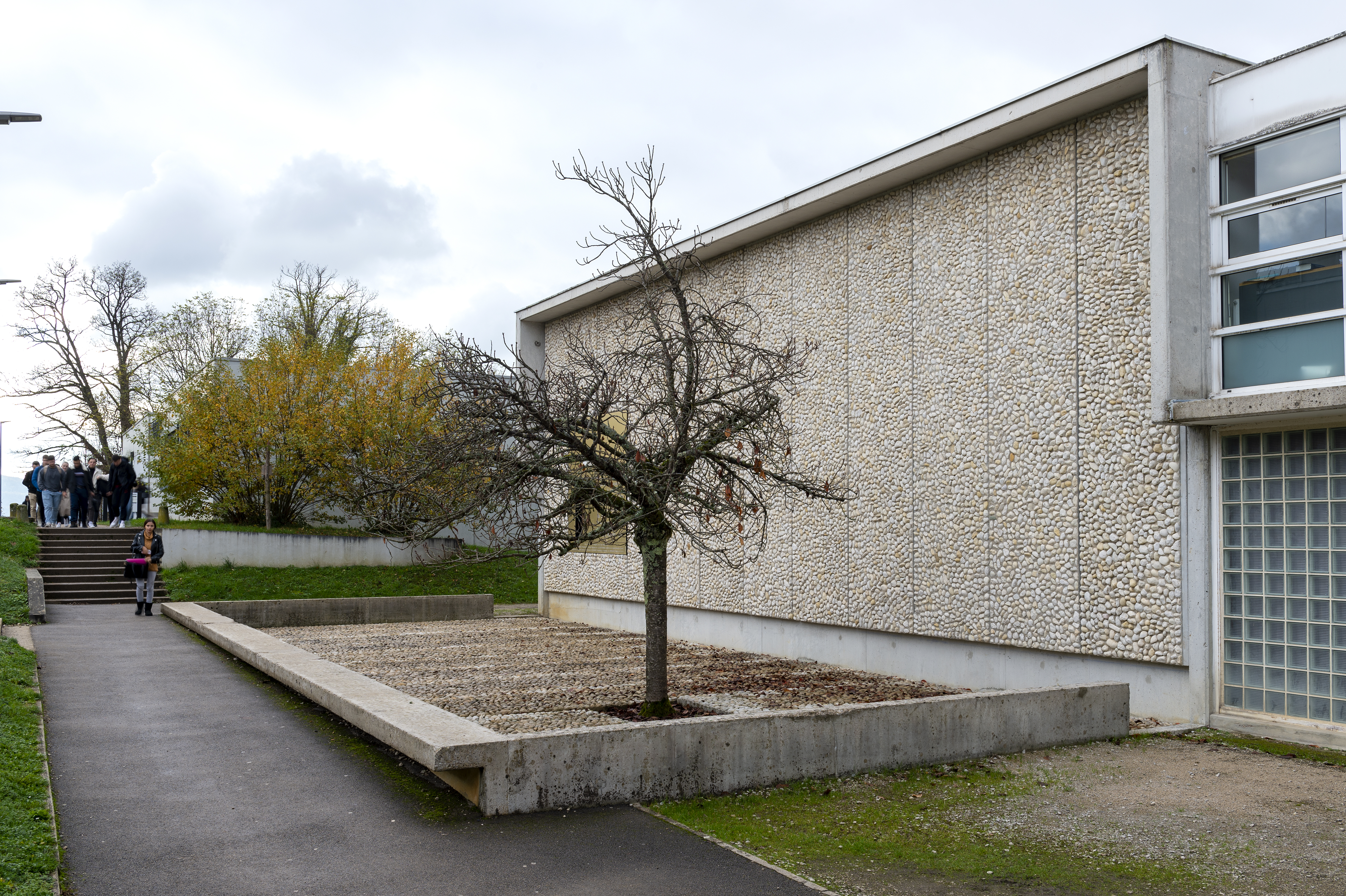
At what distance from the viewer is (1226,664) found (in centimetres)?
913

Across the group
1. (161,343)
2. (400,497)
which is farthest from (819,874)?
(161,343)

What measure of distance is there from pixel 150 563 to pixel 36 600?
1.84m

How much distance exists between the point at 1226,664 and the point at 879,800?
4262mm

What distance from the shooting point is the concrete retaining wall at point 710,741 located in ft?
20.4

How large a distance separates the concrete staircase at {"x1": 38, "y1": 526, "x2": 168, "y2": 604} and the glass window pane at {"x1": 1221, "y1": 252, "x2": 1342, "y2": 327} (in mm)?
18739

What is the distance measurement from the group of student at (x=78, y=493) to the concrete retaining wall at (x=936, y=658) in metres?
15.7

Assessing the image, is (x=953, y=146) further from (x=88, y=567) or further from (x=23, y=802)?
(x=88, y=567)

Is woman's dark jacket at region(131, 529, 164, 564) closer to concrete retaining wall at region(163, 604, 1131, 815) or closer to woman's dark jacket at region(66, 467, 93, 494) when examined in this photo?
woman's dark jacket at region(66, 467, 93, 494)

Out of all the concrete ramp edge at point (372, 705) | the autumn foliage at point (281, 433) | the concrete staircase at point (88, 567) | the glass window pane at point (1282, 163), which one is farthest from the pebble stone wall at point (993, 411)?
the autumn foliage at point (281, 433)

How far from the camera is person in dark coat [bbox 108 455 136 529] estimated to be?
2625 cm

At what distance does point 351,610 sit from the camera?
1852 cm

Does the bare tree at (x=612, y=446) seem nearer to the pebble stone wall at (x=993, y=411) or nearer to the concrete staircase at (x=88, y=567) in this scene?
the pebble stone wall at (x=993, y=411)

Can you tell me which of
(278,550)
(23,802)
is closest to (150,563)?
(278,550)

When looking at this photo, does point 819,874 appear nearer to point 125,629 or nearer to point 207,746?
point 207,746
